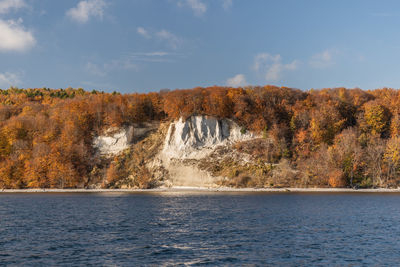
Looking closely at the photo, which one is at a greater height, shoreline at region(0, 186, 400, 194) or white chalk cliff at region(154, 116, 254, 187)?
white chalk cliff at region(154, 116, 254, 187)

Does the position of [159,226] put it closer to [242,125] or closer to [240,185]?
[240,185]

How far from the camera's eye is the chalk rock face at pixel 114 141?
107 m

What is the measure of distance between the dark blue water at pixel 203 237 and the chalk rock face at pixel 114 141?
190 feet

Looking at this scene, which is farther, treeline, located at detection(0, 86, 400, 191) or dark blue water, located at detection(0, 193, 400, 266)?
treeline, located at detection(0, 86, 400, 191)

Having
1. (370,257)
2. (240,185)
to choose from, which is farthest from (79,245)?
(240,185)

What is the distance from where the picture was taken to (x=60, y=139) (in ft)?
353

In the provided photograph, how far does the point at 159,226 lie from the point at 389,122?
295 ft

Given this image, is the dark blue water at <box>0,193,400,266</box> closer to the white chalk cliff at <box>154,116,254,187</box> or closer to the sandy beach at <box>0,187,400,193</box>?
the sandy beach at <box>0,187,400,193</box>

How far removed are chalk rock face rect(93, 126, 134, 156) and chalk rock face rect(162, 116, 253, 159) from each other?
13.0 metres

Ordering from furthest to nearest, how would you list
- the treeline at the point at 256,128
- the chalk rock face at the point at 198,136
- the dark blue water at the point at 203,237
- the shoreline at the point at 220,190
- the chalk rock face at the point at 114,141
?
the chalk rock face at the point at 114,141 → the chalk rock face at the point at 198,136 → the treeline at the point at 256,128 → the shoreline at the point at 220,190 → the dark blue water at the point at 203,237

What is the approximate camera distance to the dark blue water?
77.7 ft

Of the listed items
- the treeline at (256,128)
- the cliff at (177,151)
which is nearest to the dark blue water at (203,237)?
the treeline at (256,128)


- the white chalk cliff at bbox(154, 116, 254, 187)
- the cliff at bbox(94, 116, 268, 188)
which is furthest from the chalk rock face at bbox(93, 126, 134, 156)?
the white chalk cliff at bbox(154, 116, 254, 187)

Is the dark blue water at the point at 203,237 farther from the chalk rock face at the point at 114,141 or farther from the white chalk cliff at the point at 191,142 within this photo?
the chalk rock face at the point at 114,141
